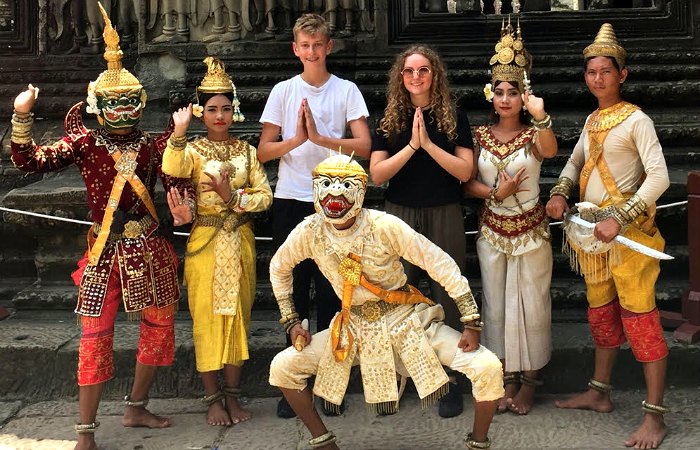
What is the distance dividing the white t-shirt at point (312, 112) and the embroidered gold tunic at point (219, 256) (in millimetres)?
146

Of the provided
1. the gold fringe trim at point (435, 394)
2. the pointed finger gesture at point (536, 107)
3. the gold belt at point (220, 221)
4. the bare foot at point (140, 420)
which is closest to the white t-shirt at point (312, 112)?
the gold belt at point (220, 221)

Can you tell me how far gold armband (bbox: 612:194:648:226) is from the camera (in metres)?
3.96

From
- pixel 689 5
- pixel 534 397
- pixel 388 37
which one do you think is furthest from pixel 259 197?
pixel 689 5

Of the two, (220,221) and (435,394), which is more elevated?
(220,221)

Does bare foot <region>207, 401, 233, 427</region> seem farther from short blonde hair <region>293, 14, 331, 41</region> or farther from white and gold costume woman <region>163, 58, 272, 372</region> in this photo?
short blonde hair <region>293, 14, 331, 41</region>

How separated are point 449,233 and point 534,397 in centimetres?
100

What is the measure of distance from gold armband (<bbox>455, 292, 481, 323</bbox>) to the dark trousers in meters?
0.86

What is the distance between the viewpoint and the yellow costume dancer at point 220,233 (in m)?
4.25

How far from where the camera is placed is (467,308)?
3668 mm

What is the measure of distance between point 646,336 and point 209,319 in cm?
205

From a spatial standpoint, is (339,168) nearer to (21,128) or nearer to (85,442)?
(21,128)

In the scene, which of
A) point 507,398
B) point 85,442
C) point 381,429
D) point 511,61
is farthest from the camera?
point 507,398

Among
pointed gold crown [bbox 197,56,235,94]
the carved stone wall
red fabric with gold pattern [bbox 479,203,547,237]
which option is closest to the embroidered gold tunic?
pointed gold crown [bbox 197,56,235,94]

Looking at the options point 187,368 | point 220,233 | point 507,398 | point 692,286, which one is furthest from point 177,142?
point 692,286
